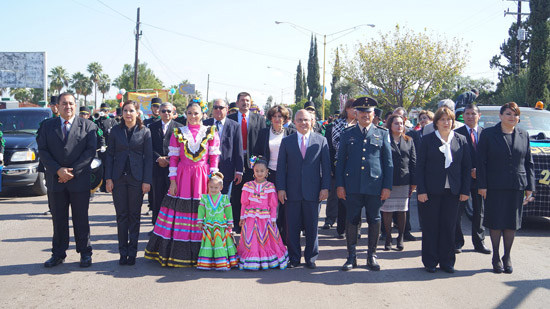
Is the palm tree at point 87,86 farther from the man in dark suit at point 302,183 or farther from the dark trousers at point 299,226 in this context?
the dark trousers at point 299,226

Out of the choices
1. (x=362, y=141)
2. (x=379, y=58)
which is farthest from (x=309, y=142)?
(x=379, y=58)

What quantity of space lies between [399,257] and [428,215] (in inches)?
38.0

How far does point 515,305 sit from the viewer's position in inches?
196

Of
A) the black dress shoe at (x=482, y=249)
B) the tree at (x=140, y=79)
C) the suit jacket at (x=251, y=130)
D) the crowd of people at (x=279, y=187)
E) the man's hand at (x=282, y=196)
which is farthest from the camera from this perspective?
the tree at (x=140, y=79)

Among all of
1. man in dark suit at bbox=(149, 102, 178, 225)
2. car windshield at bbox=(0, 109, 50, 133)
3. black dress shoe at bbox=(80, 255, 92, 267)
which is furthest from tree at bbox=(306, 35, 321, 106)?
black dress shoe at bbox=(80, 255, 92, 267)

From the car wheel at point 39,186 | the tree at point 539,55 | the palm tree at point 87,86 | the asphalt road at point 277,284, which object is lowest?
the asphalt road at point 277,284

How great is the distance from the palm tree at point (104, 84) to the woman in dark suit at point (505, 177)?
7994 cm

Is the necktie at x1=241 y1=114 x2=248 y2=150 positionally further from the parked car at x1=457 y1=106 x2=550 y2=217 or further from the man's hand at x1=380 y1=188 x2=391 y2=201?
the parked car at x1=457 y1=106 x2=550 y2=217

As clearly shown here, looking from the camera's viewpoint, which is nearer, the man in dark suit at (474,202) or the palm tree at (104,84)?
the man in dark suit at (474,202)

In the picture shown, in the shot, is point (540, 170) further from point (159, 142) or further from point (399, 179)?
point (159, 142)

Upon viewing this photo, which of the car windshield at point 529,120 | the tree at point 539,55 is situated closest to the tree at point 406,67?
the tree at point 539,55

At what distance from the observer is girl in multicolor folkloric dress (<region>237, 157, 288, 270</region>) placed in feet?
20.7

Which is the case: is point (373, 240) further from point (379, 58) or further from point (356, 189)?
point (379, 58)

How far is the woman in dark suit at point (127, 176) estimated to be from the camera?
6328 mm
